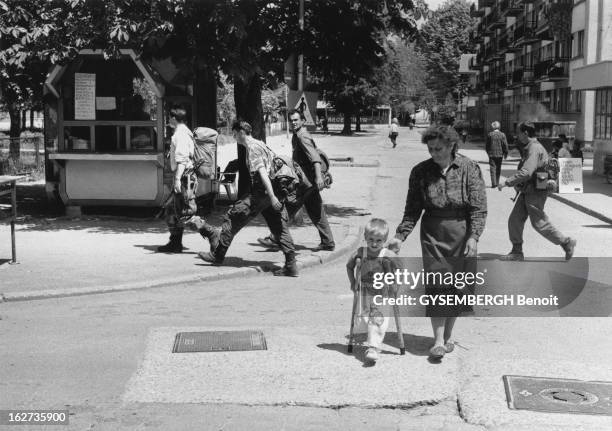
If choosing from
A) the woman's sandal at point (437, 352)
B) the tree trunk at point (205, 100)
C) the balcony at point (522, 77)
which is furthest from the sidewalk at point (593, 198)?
the balcony at point (522, 77)

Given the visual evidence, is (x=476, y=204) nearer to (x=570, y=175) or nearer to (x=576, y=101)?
(x=570, y=175)

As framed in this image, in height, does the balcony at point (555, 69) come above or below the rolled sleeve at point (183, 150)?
above

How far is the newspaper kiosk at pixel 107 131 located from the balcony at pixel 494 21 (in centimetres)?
7042

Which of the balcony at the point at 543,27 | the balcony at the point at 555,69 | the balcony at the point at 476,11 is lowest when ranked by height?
the balcony at the point at 555,69

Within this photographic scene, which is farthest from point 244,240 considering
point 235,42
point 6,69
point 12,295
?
point 6,69

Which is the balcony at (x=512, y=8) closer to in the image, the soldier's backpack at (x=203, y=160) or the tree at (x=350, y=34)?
the tree at (x=350, y=34)

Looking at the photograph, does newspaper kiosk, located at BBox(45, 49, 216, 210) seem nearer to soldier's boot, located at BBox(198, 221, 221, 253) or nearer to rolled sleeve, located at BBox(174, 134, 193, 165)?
rolled sleeve, located at BBox(174, 134, 193, 165)

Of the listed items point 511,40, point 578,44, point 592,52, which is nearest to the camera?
point 592,52

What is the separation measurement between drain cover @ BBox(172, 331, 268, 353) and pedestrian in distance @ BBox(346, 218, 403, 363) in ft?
2.77

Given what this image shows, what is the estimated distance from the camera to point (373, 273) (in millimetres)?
6273

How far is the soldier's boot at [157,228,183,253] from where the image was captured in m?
11.0

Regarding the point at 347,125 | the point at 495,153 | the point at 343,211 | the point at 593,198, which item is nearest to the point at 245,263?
the point at 343,211

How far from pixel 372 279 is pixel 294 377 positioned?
89 cm

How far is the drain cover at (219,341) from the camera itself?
6.63 metres
